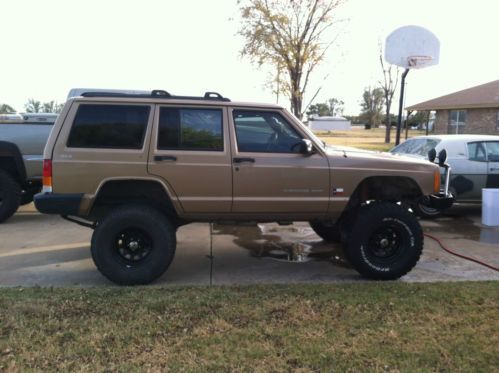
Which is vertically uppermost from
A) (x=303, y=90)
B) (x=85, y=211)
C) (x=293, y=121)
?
(x=303, y=90)

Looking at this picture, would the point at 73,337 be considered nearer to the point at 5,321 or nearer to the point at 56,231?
the point at 5,321

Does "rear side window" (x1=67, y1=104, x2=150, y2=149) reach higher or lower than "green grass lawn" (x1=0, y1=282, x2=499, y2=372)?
higher

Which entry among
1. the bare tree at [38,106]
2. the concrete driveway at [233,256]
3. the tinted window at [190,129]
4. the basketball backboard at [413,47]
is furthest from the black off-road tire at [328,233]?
the bare tree at [38,106]

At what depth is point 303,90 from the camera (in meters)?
24.5

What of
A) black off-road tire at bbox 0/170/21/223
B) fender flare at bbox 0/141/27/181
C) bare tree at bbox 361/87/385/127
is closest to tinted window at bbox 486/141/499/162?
fender flare at bbox 0/141/27/181

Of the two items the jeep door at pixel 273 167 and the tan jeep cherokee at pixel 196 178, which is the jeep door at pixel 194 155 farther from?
the jeep door at pixel 273 167

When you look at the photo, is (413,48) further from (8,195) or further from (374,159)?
(8,195)

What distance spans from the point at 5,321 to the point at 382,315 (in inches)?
130

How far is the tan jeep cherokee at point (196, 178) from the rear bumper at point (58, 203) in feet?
0.03

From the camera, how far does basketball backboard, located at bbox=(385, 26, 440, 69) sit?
1453 cm

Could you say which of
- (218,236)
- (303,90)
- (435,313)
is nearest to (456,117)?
(303,90)

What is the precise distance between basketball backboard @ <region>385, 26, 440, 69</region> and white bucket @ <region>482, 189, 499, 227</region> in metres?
7.86

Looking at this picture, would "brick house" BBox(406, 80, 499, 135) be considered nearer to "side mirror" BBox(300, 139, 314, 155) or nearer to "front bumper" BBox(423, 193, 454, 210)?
"front bumper" BBox(423, 193, 454, 210)

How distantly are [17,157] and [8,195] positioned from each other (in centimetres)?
66
